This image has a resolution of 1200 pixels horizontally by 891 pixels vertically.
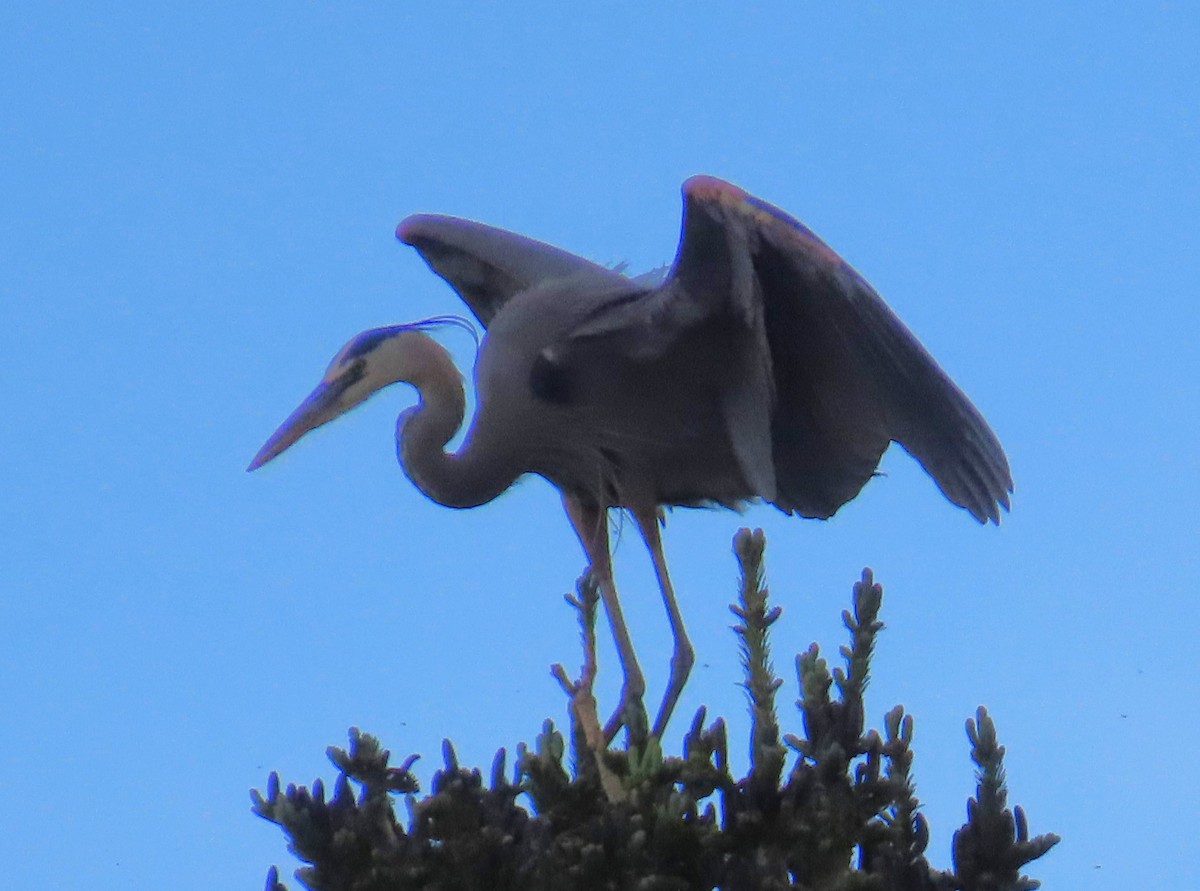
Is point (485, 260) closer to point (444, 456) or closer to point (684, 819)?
point (444, 456)

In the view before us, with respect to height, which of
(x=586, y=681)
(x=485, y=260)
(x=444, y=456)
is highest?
(x=485, y=260)

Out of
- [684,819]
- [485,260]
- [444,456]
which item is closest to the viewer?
[684,819]

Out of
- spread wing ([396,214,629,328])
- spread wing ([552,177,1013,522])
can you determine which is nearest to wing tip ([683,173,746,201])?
spread wing ([552,177,1013,522])

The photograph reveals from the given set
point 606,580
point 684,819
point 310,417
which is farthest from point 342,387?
point 684,819

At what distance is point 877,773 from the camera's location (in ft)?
12.5

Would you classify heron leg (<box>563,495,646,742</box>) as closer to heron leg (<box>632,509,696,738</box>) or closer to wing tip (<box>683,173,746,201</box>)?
heron leg (<box>632,509,696,738</box>)

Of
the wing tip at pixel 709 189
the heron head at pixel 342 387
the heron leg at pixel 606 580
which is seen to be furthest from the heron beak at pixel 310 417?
the wing tip at pixel 709 189

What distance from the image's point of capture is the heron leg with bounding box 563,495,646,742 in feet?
17.8

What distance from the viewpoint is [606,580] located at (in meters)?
5.68

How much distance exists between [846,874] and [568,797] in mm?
648

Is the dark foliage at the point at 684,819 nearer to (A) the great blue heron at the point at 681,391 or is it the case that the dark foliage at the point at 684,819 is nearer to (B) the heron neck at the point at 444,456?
(A) the great blue heron at the point at 681,391

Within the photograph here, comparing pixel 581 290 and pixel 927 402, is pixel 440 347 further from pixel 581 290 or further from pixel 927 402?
pixel 927 402

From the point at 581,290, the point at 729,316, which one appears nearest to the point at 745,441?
the point at 729,316

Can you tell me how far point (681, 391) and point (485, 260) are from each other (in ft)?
3.27
